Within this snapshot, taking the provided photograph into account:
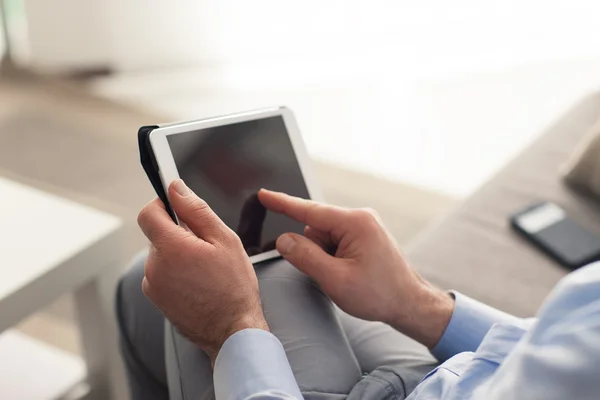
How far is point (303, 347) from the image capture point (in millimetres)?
848

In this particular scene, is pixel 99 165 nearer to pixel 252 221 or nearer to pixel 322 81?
pixel 322 81

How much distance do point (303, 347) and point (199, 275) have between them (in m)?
0.16

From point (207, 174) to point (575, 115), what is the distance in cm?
89

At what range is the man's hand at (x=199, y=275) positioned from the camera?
0.76 metres

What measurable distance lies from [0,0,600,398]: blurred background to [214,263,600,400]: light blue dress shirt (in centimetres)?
112

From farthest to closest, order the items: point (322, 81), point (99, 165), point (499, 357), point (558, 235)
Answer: point (322, 81), point (99, 165), point (558, 235), point (499, 357)

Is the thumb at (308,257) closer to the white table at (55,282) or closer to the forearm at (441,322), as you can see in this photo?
the forearm at (441,322)

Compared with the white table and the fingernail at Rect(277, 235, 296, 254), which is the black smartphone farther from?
the white table

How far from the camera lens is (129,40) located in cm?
260

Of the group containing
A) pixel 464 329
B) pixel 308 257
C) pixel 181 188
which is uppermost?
pixel 181 188

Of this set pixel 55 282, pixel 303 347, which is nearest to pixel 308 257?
pixel 303 347

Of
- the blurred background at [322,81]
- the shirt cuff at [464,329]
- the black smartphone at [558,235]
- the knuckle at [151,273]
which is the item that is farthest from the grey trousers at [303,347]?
the blurred background at [322,81]

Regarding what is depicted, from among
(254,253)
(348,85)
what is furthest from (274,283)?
(348,85)

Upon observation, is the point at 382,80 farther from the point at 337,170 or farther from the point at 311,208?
the point at 311,208
